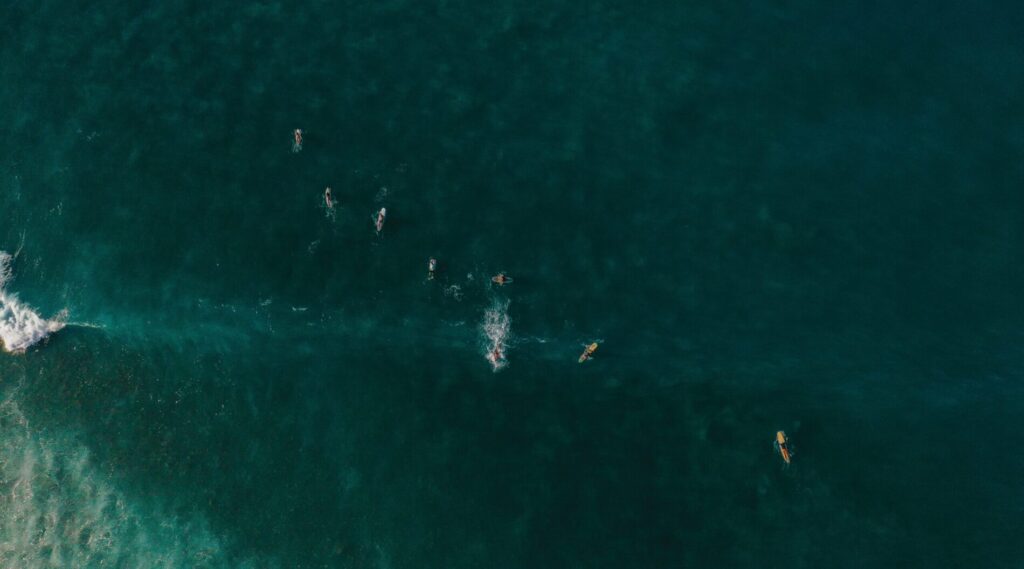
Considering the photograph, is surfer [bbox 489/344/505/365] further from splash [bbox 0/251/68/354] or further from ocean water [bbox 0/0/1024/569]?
splash [bbox 0/251/68/354]

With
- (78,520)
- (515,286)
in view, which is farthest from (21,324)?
(515,286)

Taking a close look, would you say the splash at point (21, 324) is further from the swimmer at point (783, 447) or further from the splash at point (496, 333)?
the swimmer at point (783, 447)

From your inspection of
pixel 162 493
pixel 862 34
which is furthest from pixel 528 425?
pixel 862 34

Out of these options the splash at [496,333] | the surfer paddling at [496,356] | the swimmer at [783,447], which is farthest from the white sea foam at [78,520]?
the swimmer at [783,447]

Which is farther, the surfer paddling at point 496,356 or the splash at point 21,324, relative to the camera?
the splash at point 21,324

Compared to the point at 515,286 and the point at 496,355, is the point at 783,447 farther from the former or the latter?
the point at 515,286

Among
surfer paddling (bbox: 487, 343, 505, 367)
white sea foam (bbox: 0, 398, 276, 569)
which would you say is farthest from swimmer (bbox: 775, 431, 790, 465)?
white sea foam (bbox: 0, 398, 276, 569)
